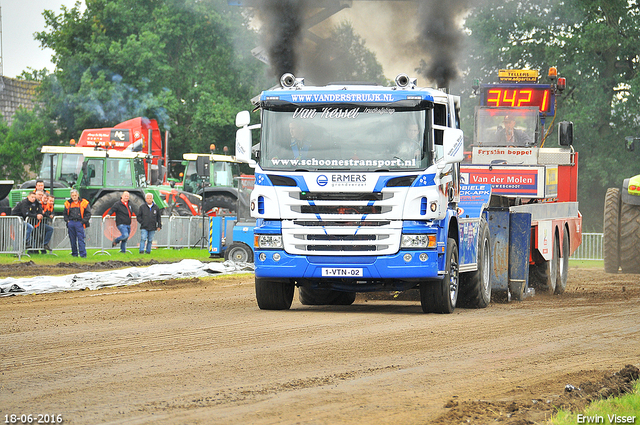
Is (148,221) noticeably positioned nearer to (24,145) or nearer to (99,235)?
(99,235)

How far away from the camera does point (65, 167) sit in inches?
1208

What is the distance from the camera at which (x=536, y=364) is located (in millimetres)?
8406

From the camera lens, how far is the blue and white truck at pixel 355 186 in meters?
12.0

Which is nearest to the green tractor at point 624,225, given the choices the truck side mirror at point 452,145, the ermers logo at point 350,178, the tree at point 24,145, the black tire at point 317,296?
the black tire at point 317,296

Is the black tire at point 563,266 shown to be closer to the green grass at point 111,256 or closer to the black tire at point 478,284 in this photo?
the black tire at point 478,284

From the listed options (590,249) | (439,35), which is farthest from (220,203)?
(590,249)

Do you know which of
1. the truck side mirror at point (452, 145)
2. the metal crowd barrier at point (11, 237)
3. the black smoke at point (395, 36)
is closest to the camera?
the truck side mirror at point (452, 145)

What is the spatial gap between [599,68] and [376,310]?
114ft

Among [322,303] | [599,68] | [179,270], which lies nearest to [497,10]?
[599,68]

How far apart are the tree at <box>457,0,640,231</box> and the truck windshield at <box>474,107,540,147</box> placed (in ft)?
75.7

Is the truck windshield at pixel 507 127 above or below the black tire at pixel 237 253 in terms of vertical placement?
above

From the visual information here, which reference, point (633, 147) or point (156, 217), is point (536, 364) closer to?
point (633, 147)

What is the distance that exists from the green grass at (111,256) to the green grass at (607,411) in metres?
19.2

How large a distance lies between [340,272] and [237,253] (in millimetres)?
12657
